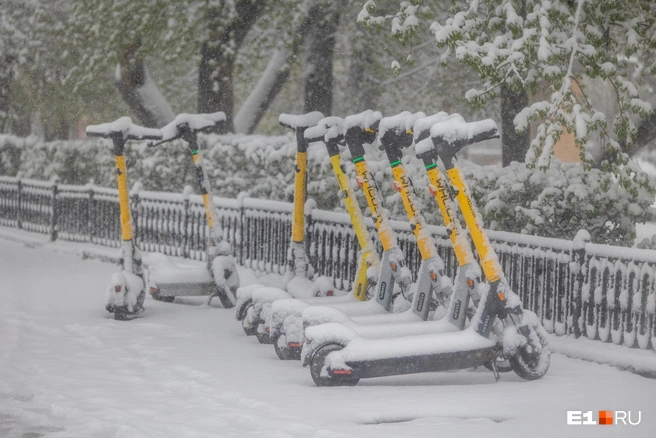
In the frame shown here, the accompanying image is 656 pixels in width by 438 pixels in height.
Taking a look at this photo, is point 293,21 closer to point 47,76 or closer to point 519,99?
point 519,99

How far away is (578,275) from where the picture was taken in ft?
30.3

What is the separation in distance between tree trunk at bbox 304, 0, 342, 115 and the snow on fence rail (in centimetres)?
415

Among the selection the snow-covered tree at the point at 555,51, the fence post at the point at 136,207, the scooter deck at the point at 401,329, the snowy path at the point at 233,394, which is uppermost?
the snow-covered tree at the point at 555,51

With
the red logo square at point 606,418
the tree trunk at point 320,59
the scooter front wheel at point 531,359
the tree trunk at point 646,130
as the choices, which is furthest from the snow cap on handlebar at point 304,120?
the tree trunk at point 320,59

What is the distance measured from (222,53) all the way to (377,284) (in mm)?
12014

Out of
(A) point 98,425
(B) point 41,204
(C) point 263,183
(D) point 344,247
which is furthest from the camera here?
(B) point 41,204

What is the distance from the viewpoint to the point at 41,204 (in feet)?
62.3

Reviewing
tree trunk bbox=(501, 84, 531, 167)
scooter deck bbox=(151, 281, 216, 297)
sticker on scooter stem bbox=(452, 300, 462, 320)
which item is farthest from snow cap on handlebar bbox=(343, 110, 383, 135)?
tree trunk bbox=(501, 84, 531, 167)

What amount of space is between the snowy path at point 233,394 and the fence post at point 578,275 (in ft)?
1.17

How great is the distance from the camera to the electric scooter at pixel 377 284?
8.59 m

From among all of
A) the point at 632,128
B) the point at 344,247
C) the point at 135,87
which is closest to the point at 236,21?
the point at 135,87

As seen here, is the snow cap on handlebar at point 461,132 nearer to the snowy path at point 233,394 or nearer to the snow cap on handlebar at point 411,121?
the snow cap on handlebar at point 411,121

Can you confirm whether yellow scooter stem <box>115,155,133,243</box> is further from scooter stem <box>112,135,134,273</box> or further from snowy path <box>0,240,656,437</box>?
snowy path <box>0,240,656,437</box>

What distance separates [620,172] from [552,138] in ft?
2.94
